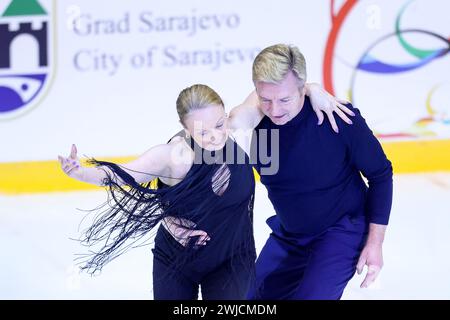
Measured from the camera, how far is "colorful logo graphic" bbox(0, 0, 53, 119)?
4785 mm

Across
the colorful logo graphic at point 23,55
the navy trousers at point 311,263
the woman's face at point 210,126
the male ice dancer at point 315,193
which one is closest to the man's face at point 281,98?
the male ice dancer at point 315,193

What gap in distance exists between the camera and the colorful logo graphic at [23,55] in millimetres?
4785

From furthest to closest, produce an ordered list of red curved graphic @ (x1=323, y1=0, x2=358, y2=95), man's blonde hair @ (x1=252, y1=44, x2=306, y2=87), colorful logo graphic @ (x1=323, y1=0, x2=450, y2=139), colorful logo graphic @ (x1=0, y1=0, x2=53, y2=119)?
colorful logo graphic @ (x1=0, y1=0, x2=53, y2=119)
red curved graphic @ (x1=323, y1=0, x2=358, y2=95)
colorful logo graphic @ (x1=323, y1=0, x2=450, y2=139)
man's blonde hair @ (x1=252, y1=44, x2=306, y2=87)

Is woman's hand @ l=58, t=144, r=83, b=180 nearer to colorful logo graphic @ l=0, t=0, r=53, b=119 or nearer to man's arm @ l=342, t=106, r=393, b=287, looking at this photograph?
man's arm @ l=342, t=106, r=393, b=287

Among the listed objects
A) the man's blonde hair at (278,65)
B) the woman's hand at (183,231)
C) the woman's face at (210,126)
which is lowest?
the woman's hand at (183,231)

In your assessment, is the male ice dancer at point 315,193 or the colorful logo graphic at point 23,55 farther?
the colorful logo graphic at point 23,55

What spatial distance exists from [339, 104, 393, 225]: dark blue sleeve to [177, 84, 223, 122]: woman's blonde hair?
424mm

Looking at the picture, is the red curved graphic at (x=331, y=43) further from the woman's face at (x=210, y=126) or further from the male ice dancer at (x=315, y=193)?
the woman's face at (x=210, y=126)

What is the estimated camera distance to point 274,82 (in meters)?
2.62

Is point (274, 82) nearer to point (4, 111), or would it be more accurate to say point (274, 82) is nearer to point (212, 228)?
point (212, 228)

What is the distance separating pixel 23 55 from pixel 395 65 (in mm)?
2088

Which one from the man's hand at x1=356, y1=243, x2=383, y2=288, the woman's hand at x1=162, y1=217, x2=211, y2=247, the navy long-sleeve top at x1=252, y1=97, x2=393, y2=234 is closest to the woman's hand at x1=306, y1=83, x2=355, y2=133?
the navy long-sleeve top at x1=252, y1=97, x2=393, y2=234

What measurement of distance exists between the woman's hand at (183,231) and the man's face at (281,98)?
0.45 m

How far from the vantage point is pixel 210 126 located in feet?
8.86
